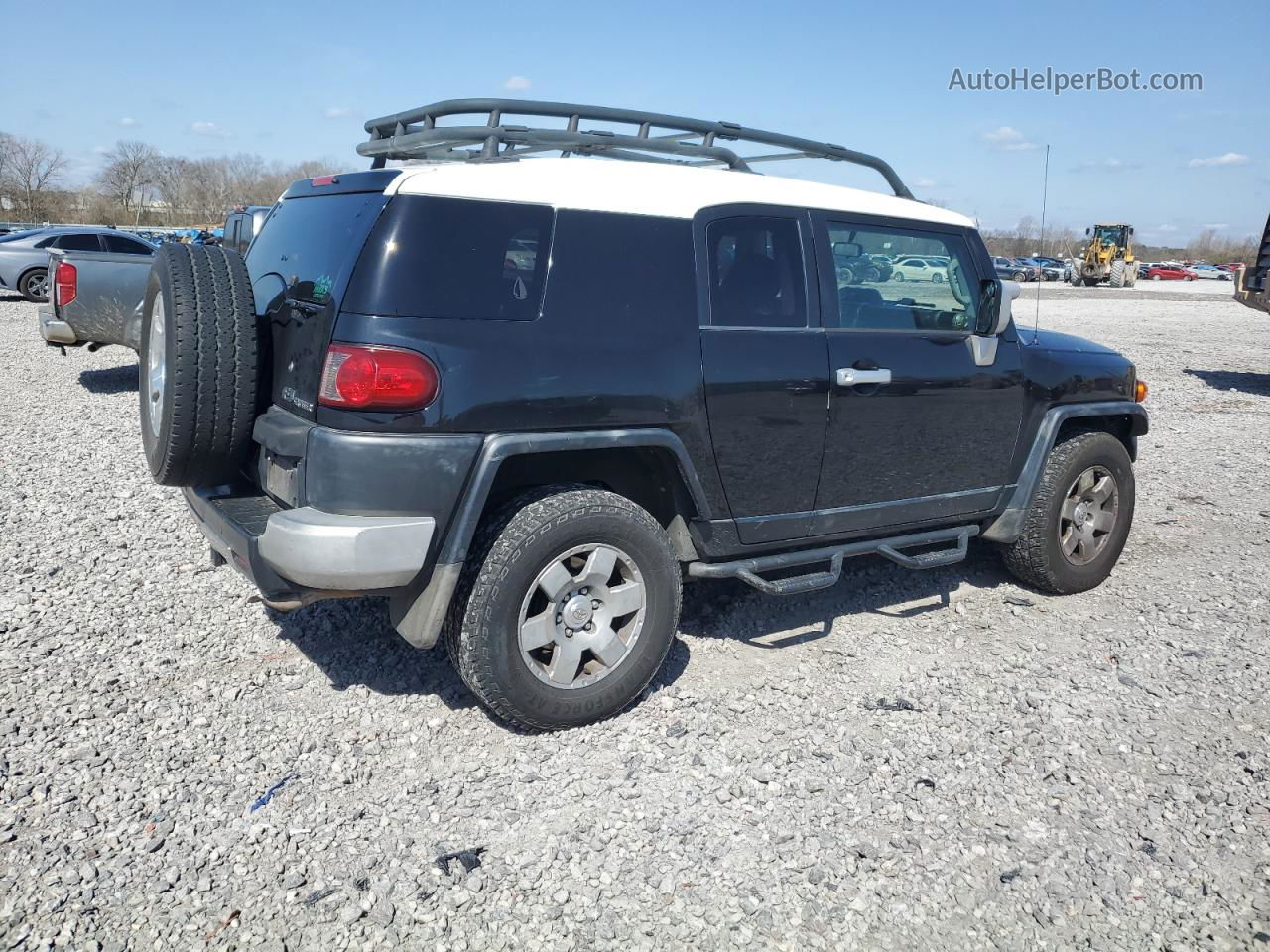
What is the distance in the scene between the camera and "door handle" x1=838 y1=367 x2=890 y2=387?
4004 millimetres

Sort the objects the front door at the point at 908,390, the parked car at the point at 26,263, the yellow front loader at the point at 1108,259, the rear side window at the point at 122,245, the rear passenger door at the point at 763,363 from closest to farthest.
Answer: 1. the rear passenger door at the point at 763,363
2. the front door at the point at 908,390
3. the rear side window at the point at 122,245
4. the parked car at the point at 26,263
5. the yellow front loader at the point at 1108,259

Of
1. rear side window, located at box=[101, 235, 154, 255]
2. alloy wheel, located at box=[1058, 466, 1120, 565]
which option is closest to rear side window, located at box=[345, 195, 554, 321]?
alloy wheel, located at box=[1058, 466, 1120, 565]

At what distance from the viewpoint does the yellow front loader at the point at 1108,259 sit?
45812 millimetres

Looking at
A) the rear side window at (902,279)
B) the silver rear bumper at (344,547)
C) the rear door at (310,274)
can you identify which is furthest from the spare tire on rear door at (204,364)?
the rear side window at (902,279)

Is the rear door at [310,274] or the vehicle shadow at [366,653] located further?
the vehicle shadow at [366,653]

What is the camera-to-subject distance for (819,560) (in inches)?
167

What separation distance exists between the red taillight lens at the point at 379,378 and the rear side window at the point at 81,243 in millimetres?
18380

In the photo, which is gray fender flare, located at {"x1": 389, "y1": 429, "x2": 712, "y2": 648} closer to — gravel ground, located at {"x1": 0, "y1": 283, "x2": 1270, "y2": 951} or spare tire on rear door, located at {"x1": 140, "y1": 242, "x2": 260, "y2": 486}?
gravel ground, located at {"x1": 0, "y1": 283, "x2": 1270, "y2": 951}

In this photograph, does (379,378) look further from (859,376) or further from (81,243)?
(81,243)

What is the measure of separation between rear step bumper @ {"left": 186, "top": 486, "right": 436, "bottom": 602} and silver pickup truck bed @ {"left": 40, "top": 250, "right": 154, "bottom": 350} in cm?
766

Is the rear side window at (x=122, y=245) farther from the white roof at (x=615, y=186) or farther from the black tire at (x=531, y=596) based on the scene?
the black tire at (x=531, y=596)

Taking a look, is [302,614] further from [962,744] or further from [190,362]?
[962,744]

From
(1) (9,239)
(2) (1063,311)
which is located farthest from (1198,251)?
(1) (9,239)

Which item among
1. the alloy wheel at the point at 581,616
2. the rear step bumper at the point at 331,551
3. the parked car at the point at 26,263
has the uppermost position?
the parked car at the point at 26,263
